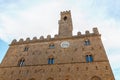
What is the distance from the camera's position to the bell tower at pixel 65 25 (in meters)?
19.4

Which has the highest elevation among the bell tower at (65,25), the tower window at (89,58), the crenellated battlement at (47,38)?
the bell tower at (65,25)

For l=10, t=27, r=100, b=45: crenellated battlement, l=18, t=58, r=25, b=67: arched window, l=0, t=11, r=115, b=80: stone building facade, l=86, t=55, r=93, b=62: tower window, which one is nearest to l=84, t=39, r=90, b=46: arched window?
l=0, t=11, r=115, b=80: stone building facade

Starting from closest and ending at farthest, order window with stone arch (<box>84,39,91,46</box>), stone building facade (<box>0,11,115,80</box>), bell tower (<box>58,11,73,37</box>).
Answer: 1. stone building facade (<box>0,11,115,80</box>)
2. window with stone arch (<box>84,39,91,46</box>)
3. bell tower (<box>58,11,73,37</box>)

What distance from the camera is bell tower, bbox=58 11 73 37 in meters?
19.4

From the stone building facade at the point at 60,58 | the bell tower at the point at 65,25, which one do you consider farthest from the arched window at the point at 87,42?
the bell tower at the point at 65,25

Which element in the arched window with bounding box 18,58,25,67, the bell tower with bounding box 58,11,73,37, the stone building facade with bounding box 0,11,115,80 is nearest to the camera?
the stone building facade with bounding box 0,11,115,80

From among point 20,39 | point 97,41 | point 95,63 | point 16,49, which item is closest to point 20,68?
point 16,49

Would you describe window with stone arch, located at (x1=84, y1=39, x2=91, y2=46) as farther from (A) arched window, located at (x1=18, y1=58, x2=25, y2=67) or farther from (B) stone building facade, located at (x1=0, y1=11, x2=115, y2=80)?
(A) arched window, located at (x1=18, y1=58, x2=25, y2=67)

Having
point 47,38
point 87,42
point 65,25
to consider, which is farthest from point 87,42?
point 47,38

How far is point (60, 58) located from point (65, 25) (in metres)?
6.62

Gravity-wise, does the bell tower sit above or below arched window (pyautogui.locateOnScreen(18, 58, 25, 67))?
above

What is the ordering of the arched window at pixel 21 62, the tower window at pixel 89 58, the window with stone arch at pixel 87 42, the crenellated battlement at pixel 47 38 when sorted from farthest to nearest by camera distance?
the crenellated battlement at pixel 47 38
the arched window at pixel 21 62
the window with stone arch at pixel 87 42
the tower window at pixel 89 58

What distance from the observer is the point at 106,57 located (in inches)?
581

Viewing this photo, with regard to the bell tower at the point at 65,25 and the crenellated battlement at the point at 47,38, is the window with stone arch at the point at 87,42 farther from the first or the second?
the bell tower at the point at 65,25
